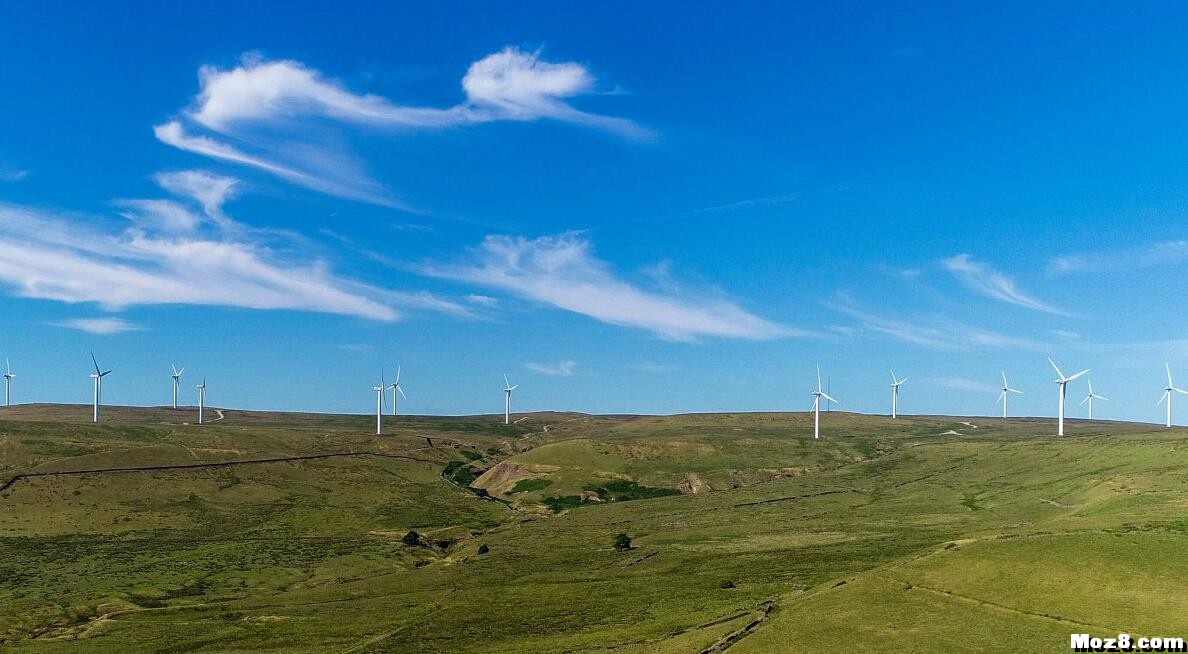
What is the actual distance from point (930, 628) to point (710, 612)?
73.0 ft

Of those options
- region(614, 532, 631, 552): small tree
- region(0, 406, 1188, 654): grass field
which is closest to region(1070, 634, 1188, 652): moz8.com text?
region(0, 406, 1188, 654): grass field

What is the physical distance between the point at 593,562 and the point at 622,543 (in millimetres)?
12604

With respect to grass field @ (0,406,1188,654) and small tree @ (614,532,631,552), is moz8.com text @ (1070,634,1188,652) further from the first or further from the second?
small tree @ (614,532,631,552)

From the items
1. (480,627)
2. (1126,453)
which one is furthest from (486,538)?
(1126,453)

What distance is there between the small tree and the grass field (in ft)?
6.05

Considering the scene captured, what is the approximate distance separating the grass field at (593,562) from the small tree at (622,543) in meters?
1.84

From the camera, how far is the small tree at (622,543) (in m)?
131

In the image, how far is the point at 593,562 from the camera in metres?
121

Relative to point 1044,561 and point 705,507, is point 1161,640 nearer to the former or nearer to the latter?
point 1044,561

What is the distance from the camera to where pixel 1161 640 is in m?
59.8

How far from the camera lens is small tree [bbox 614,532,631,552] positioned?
13088 cm

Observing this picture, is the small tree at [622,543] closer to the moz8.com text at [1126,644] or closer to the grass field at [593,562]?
the grass field at [593,562]

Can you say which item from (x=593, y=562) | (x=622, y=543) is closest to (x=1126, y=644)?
(x=593, y=562)

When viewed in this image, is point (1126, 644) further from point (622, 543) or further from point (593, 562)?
point (622, 543)
